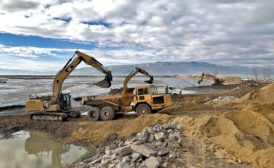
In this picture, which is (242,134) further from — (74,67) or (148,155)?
(74,67)

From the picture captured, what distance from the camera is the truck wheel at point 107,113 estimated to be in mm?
23016

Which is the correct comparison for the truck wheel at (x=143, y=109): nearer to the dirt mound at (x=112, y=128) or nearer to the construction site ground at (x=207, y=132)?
the construction site ground at (x=207, y=132)

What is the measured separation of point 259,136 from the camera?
14.0m

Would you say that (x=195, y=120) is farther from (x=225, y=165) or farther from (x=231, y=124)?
(x=225, y=165)

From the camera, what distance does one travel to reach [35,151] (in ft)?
63.8

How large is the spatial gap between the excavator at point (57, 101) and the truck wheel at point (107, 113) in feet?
8.06

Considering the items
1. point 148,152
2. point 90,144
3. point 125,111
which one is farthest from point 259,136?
point 125,111

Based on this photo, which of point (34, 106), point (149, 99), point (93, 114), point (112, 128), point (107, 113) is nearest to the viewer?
point (112, 128)

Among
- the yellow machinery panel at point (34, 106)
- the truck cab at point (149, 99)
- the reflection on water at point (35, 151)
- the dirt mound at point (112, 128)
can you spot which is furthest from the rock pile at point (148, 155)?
the yellow machinery panel at point (34, 106)

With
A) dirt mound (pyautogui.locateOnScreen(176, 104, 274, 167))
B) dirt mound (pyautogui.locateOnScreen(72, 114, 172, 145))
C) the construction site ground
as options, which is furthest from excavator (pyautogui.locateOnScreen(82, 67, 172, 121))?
dirt mound (pyautogui.locateOnScreen(176, 104, 274, 167))

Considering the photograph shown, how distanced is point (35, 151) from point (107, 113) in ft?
17.8

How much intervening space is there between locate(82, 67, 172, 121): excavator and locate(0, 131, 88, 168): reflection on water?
3596 mm

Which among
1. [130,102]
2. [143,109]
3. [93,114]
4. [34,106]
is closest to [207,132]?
[143,109]

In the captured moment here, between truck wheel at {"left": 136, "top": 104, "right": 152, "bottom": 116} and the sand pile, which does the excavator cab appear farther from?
the sand pile
